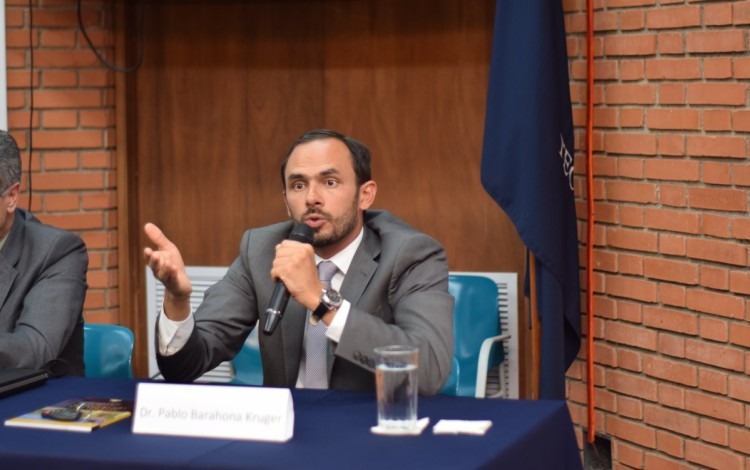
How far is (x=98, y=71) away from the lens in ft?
14.4

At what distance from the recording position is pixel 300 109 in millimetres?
4391

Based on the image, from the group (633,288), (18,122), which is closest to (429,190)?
(633,288)

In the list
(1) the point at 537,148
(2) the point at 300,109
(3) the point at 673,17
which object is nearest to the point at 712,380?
(1) the point at 537,148

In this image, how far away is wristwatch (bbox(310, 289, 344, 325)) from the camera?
234cm

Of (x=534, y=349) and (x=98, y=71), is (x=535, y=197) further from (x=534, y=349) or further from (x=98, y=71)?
(x=98, y=71)

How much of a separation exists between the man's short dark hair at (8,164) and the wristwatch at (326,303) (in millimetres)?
914

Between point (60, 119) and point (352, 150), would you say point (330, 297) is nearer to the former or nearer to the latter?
point (352, 150)

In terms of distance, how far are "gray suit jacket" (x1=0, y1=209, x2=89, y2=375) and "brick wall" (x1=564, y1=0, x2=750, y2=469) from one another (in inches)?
67.8

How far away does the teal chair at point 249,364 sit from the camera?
12.4ft

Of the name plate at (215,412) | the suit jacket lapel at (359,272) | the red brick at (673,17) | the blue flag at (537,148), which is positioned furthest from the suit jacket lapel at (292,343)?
the red brick at (673,17)

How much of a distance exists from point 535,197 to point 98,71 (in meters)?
1.89

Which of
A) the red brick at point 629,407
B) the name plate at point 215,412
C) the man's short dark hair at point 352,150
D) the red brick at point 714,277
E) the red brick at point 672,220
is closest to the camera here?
the name plate at point 215,412

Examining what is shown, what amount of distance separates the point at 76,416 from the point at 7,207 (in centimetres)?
90

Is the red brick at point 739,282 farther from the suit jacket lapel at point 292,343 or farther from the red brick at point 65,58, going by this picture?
the red brick at point 65,58
